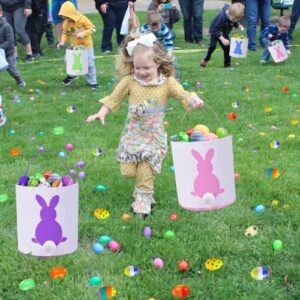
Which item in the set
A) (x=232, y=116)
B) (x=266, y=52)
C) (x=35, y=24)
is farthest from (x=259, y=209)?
(x=35, y=24)

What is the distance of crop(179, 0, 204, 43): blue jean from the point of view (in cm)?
1087

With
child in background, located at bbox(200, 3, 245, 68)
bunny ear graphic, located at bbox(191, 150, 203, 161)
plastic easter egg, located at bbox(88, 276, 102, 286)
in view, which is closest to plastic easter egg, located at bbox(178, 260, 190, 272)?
plastic easter egg, located at bbox(88, 276, 102, 286)

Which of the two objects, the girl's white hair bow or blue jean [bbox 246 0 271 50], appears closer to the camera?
the girl's white hair bow

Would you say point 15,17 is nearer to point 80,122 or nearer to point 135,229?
point 80,122

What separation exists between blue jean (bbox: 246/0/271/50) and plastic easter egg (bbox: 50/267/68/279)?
26.8 ft

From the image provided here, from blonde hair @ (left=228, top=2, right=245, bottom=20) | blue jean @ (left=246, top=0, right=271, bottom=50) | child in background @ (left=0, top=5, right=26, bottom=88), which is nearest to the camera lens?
child in background @ (left=0, top=5, right=26, bottom=88)

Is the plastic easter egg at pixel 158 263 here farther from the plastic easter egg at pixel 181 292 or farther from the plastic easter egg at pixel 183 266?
the plastic easter egg at pixel 181 292

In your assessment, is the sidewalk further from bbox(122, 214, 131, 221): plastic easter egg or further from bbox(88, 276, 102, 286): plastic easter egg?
bbox(88, 276, 102, 286): plastic easter egg

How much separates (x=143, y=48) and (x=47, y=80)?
4854 millimetres

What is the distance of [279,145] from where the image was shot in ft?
15.1

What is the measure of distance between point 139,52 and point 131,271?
1.34 metres

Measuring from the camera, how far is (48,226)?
259cm

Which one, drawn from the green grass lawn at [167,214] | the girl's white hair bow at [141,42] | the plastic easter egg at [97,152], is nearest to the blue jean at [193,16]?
the green grass lawn at [167,214]

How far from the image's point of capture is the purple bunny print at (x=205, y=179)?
279cm
